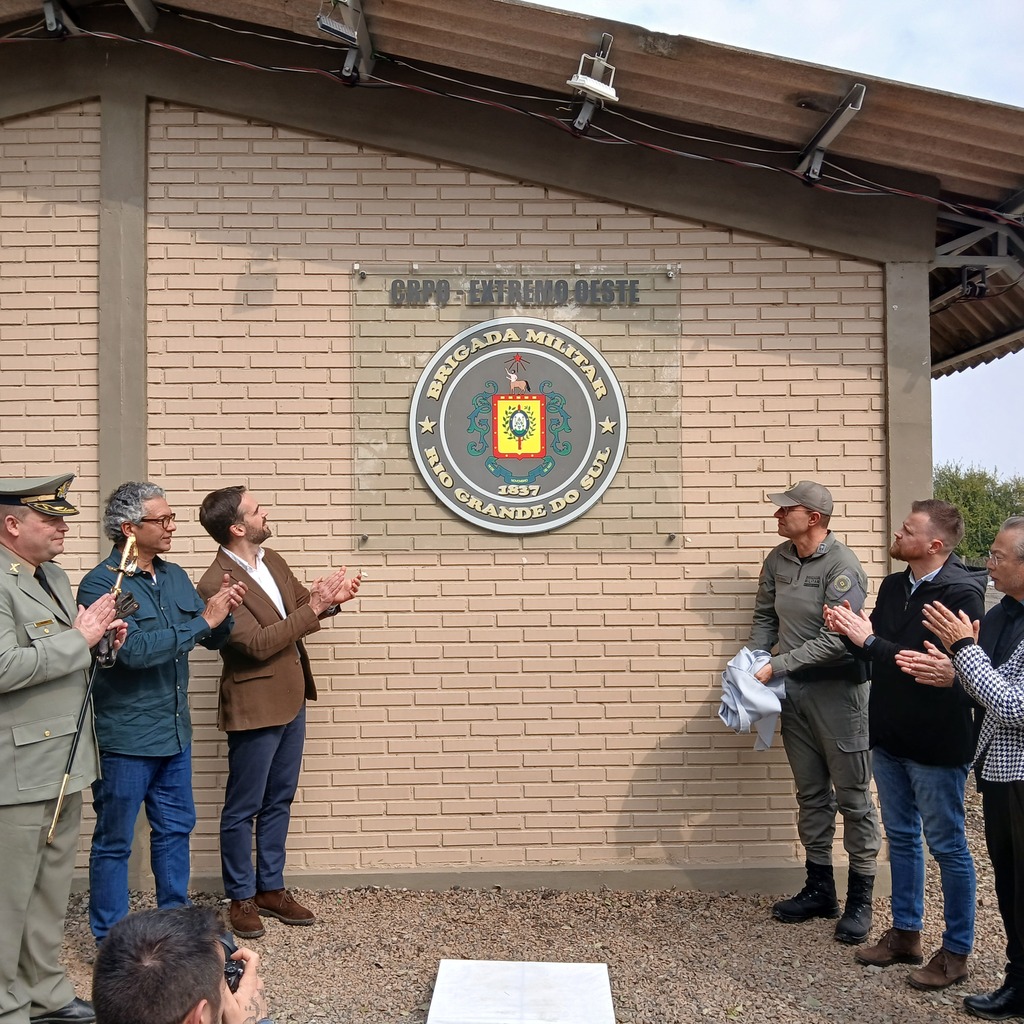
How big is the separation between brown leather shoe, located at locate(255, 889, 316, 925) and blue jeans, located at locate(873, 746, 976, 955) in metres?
2.65

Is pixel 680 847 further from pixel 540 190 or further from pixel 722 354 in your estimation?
pixel 540 190

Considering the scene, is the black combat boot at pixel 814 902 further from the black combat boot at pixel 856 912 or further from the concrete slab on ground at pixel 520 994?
the concrete slab on ground at pixel 520 994

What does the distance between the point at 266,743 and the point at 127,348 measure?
2.12 meters

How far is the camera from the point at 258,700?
4645 millimetres

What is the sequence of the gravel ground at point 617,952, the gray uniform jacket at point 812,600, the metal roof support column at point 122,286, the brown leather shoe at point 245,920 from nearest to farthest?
1. the gravel ground at point 617,952
2. the brown leather shoe at point 245,920
3. the gray uniform jacket at point 812,600
4. the metal roof support column at point 122,286

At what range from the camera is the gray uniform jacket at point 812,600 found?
4707 millimetres

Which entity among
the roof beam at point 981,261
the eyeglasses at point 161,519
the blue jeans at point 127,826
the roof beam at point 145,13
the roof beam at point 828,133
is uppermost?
the roof beam at point 145,13

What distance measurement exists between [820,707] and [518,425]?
2012 millimetres

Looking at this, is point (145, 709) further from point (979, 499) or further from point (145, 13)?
point (979, 499)

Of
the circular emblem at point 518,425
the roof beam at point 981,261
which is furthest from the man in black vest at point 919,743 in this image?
the roof beam at point 981,261

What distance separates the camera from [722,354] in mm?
5332

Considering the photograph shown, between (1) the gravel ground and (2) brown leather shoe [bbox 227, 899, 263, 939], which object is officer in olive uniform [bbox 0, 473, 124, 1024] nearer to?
(1) the gravel ground

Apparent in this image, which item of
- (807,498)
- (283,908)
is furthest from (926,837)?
(283,908)

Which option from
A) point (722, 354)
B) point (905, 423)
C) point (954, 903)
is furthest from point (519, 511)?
point (954, 903)
